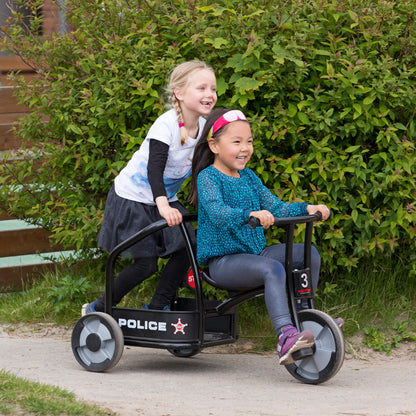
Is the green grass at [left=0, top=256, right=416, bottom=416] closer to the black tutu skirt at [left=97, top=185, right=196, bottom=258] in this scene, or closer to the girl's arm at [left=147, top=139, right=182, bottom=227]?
the black tutu skirt at [left=97, top=185, right=196, bottom=258]

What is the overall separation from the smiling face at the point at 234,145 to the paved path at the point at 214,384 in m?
1.10

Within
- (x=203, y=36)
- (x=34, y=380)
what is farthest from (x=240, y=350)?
(x=203, y=36)

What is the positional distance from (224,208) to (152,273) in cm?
77

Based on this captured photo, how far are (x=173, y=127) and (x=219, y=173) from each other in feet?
1.18

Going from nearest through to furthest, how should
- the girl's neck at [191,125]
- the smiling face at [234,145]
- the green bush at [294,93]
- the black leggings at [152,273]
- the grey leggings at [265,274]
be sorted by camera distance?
1. the grey leggings at [265,274]
2. the smiling face at [234,145]
3. the girl's neck at [191,125]
4. the black leggings at [152,273]
5. the green bush at [294,93]

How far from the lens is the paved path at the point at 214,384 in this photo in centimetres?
A: 345

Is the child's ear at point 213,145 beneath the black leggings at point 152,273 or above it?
above

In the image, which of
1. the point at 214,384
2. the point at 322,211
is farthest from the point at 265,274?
the point at 214,384

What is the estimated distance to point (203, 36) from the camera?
4.58m

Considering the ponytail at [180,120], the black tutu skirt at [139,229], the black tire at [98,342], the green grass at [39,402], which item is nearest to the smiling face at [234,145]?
the ponytail at [180,120]

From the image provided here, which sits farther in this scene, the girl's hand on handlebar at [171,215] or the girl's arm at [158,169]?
the girl's arm at [158,169]

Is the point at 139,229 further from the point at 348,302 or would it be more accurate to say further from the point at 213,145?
the point at 348,302

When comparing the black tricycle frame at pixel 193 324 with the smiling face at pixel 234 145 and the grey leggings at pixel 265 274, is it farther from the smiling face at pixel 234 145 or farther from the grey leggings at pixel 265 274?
the smiling face at pixel 234 145

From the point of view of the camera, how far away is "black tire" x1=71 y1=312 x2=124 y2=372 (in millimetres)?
4090
